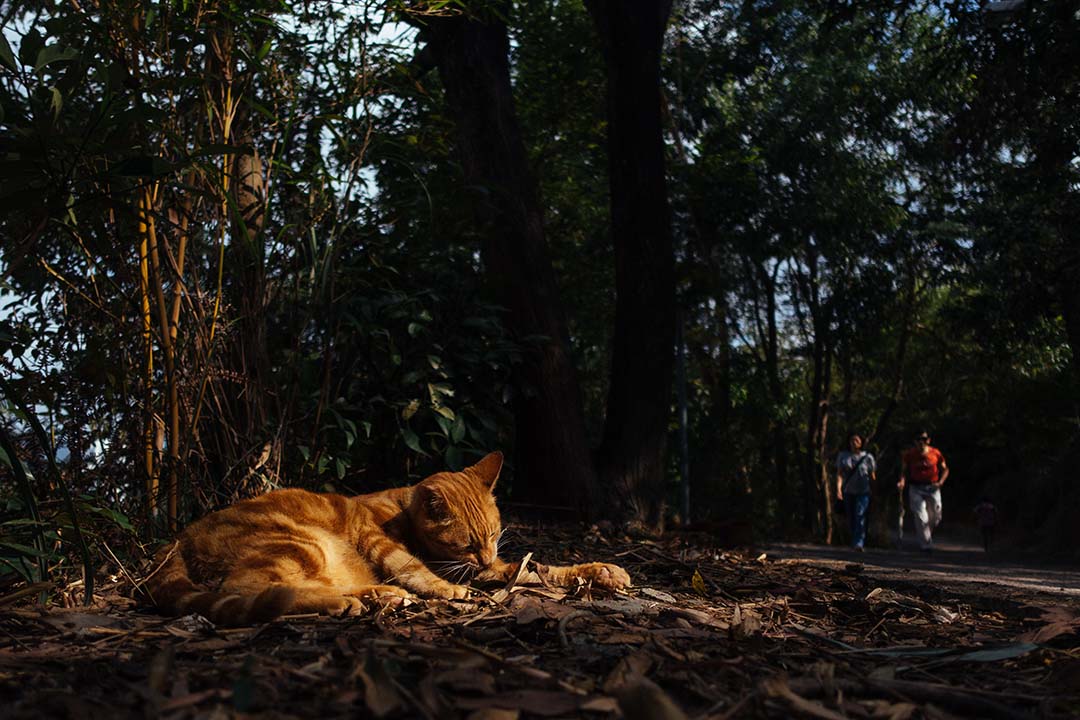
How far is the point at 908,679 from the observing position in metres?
2.87

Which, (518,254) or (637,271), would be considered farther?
(637,271)

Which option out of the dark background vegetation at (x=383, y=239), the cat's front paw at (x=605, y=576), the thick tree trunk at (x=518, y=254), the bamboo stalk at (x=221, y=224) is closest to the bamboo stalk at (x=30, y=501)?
the dark background vegetation at (x=383, y=239)

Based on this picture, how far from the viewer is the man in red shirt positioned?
14.1 metres

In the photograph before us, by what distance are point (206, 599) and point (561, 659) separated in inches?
60.0

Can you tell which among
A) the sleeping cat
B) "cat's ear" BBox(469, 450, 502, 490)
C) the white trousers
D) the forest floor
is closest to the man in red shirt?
Result: the white trousers

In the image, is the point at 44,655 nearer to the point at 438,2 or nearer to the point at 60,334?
the point at 60,334

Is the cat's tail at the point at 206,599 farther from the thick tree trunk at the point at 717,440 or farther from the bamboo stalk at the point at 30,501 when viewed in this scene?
the thick tree trunk at the point at 717,440

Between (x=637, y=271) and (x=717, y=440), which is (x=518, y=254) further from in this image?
(x=717, y=440)

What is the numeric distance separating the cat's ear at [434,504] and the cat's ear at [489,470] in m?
0.47

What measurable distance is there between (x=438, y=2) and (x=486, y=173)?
8.84ft

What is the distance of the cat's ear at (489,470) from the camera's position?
5.05 m

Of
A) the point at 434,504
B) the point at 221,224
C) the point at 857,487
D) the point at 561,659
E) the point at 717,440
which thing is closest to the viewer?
the point at 561,659

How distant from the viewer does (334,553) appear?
14.0 feet

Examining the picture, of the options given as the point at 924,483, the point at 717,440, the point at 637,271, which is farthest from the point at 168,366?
the point at 717,440
